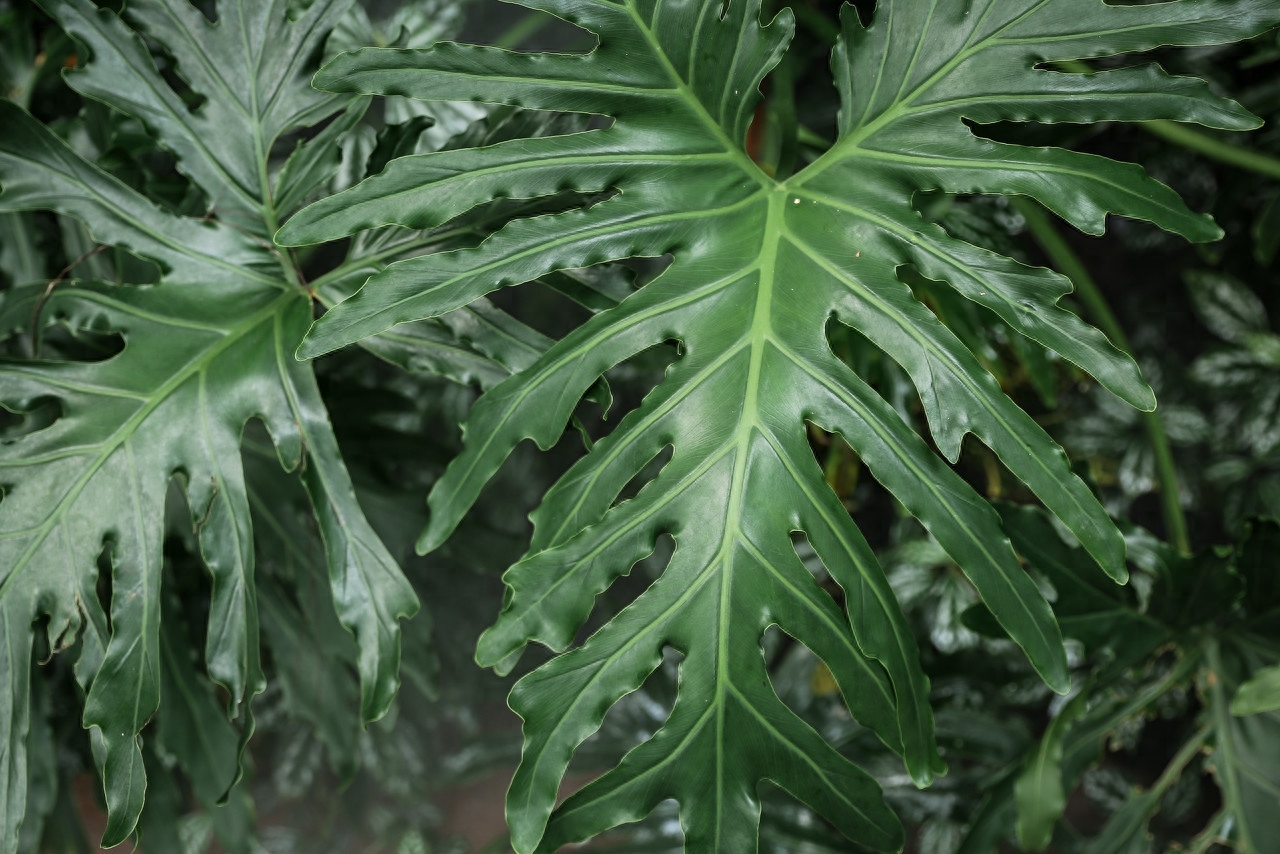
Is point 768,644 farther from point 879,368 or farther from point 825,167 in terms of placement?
point 825,167

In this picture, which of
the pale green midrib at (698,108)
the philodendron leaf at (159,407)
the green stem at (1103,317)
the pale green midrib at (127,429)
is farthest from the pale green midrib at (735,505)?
the green stem at (1103,317)

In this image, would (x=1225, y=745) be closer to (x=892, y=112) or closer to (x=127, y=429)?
(x=892, y=112)

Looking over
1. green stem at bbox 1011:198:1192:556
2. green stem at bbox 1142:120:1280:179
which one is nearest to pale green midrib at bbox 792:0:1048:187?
green stem at bbox 1011:198:1192:556

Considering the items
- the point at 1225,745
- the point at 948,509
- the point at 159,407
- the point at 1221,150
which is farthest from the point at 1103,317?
the point at 159,407

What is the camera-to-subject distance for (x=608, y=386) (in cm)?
79

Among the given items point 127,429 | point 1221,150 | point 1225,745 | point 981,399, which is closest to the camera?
point 981,399

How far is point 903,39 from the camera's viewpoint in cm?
73

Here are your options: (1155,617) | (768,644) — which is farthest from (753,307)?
(768,644)

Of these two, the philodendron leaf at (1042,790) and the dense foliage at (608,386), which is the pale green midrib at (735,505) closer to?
the dense foliage at (608,386)

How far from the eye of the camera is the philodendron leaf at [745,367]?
0.67m

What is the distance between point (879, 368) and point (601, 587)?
1.61 ft

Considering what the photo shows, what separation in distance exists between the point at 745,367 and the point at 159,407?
502 mm

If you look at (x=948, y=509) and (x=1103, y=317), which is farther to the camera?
(x=1103, y=317)

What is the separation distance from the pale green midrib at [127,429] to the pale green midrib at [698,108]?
0.40 meters
